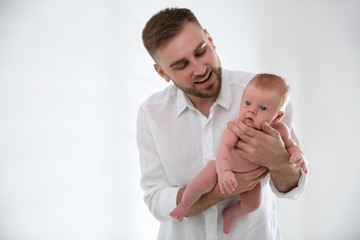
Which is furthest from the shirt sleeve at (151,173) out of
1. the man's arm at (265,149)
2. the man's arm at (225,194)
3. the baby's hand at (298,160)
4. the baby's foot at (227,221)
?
the baby's hand at (298,160)

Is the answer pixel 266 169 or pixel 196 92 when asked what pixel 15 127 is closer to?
pixel 196 92

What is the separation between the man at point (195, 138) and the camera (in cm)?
109

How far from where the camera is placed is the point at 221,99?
4.04ft

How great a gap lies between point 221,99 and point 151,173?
1.51ft

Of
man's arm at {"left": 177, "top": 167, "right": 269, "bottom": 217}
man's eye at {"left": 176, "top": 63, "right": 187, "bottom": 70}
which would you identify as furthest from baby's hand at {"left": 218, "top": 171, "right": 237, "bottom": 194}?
man's eye at {"left": 176, "top": 63, "right": 187, "bottom": 70}

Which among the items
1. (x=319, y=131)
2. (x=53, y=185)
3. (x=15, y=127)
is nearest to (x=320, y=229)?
(x=319, y=131)

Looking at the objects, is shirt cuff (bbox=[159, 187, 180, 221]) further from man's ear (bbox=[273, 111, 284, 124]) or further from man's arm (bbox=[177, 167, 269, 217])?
man's ear (bbox=[273, 111, 284, 124])

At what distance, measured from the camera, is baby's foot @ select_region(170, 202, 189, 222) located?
1.10 meters

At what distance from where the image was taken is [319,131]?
2123mm

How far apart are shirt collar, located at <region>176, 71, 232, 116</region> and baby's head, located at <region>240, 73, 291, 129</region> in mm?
155

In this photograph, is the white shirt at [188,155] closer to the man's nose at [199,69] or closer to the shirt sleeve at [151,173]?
the shirt sleeve at [151,173]

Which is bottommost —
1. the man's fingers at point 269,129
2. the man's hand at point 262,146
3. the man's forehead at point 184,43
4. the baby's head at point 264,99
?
the man's hand at point 262,146

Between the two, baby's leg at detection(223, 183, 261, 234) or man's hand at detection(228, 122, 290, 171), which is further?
baby's leg at detection(223, 183, 261, 234)

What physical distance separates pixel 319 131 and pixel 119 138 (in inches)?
56.2
